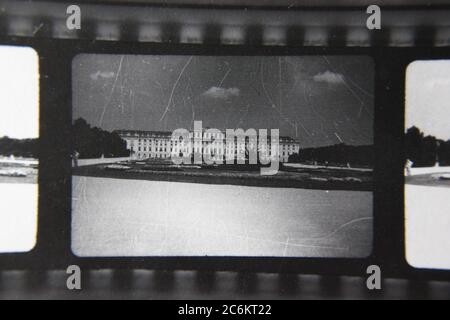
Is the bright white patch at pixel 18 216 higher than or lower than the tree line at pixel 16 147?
lower

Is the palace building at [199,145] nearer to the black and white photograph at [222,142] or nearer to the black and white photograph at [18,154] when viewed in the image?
the black and white photograph at [222,142]

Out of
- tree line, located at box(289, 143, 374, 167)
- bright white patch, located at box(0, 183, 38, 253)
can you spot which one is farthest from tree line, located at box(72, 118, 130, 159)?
tree line, located at box(289, 143, 374, 167)

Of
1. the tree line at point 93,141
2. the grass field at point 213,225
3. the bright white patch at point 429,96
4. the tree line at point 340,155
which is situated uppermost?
the bright white patch at point 429,96

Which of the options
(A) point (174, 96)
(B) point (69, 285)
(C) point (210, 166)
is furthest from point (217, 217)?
(B) point (69, 285)

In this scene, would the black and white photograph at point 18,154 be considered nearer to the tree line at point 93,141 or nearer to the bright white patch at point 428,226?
the tree line at point 93,141

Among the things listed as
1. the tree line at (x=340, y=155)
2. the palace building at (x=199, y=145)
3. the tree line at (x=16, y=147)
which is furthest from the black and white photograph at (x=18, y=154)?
the tree line at (x=340, y=155)

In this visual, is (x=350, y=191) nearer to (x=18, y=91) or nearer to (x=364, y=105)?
(x=364, y=105)

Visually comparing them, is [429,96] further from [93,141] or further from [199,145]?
[93,141]
